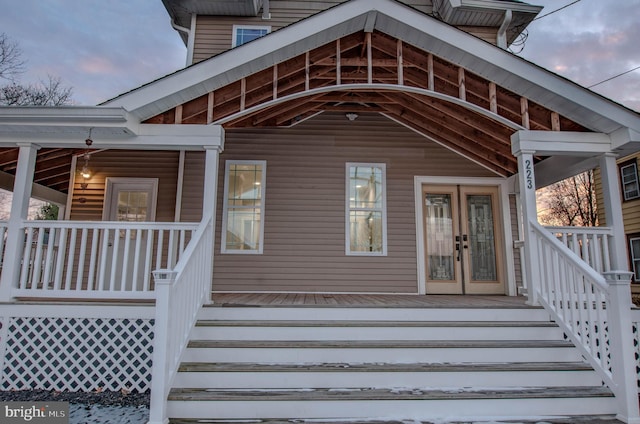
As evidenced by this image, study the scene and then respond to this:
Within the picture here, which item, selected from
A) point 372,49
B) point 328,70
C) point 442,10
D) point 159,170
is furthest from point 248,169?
point 442,10

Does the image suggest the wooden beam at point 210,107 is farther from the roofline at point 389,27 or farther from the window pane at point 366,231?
the window pane at point 366,231

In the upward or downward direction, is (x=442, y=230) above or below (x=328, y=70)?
below

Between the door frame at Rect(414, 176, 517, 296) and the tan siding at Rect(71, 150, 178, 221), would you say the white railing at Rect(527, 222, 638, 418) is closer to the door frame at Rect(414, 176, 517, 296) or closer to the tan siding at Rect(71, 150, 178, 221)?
the door frame at Rect(414, 176, 517, 296)

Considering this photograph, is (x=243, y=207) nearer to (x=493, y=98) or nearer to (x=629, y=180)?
(x=493, y=98)

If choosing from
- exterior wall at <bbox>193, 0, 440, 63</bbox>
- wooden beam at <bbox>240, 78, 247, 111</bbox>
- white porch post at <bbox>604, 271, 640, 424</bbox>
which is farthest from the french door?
exterior wall at <bbox>193, 0, 440, 63</bbox>

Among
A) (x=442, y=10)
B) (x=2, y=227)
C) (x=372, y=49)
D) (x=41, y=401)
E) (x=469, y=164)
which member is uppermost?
(x=442, y=10)

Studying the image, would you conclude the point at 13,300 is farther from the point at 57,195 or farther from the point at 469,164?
the point at 469,164

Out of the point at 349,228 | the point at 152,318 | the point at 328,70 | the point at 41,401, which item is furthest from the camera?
the point at 349,228

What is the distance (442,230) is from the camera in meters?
6.63

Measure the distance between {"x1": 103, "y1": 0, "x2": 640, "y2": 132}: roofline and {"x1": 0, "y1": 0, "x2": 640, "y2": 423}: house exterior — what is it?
2 centimetres

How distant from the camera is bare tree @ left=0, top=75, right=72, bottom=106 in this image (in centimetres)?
1745

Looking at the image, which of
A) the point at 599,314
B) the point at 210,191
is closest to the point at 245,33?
the point at 210,191

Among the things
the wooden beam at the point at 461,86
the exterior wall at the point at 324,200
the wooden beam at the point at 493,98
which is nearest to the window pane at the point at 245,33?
the exterior wall at the point at 324,200

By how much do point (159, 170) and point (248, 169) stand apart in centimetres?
155
